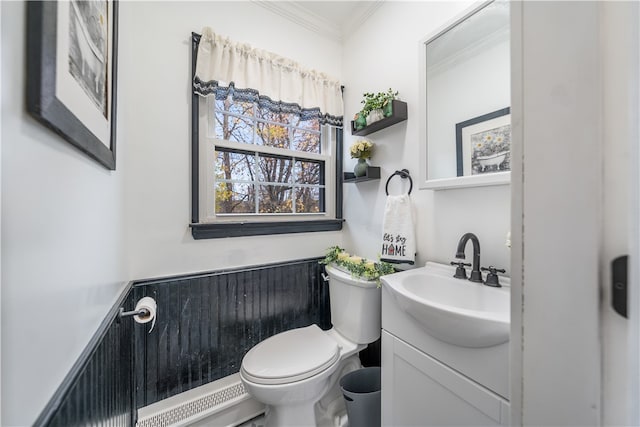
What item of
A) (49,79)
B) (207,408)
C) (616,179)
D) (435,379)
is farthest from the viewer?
(207,408)

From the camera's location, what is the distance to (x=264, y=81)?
5.21ft

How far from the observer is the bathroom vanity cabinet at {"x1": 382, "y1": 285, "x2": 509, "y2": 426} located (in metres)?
0.77

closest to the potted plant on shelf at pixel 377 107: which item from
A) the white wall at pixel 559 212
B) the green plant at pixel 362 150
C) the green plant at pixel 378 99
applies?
the green plant at pixel 378 99

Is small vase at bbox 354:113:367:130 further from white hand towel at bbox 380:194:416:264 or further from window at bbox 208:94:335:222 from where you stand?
white hand towel at bbox 380:194:416:264

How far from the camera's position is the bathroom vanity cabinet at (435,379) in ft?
2.52

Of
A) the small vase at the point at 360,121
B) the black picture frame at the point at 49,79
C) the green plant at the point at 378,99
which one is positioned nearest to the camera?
the black picture frame at the point at 49,79

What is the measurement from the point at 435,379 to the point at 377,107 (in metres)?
1.37

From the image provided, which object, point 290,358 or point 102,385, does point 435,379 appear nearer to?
point 290,358

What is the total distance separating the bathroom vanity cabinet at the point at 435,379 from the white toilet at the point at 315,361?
236mm

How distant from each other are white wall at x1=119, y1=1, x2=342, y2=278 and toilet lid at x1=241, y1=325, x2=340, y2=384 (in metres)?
0.52

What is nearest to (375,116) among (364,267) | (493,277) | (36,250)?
(364,267)

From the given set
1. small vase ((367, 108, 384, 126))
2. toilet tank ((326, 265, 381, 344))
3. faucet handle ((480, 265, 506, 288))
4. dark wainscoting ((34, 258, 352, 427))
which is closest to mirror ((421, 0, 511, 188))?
small vase ((367, 108, 384, 126))

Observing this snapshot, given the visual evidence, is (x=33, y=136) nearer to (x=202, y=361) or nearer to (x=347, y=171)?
(x=202, y=361)

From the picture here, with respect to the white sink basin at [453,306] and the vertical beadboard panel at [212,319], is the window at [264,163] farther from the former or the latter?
the white sink basin at [453,306]
